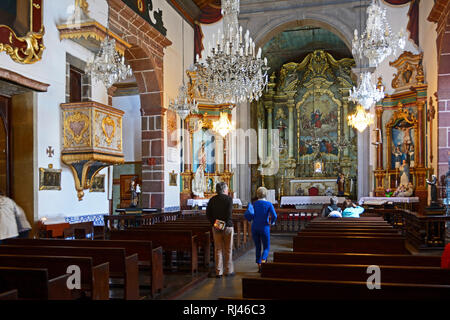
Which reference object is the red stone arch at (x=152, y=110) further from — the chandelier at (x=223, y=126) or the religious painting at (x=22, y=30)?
the religious painting at (x=22, y=30)

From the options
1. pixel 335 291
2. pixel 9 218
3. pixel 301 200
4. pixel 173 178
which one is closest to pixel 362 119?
pixel 301 200

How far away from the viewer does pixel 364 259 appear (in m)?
4.05

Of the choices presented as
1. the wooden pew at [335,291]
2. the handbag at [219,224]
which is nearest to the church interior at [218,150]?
the wooden pew at [335,291]

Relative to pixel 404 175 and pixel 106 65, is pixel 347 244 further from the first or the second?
pixel 404 175

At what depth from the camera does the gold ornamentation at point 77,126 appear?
28.2 feet

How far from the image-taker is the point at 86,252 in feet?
15.8

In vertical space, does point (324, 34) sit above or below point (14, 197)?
above

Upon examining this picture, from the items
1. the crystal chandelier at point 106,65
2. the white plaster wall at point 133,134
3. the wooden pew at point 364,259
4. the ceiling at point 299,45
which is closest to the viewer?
the wooden pew at point 364,259

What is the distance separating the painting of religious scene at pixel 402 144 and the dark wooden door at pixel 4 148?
1173cm

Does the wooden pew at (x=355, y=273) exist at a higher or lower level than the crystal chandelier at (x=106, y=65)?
lower

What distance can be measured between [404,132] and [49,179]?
11518mm
